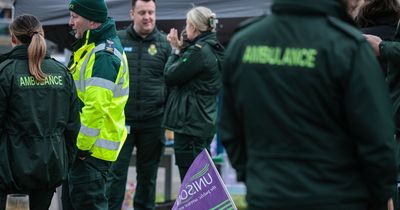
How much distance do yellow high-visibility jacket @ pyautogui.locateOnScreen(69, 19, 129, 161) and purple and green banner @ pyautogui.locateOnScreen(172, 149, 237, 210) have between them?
60 centimetres

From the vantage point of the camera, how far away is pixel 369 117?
Result: 3227mm

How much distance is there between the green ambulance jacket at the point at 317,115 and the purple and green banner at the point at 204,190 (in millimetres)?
2455

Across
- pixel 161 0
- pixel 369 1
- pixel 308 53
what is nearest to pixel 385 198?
pixel 308 53

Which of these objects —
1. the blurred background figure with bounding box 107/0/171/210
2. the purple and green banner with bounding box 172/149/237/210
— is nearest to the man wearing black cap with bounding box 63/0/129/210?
the purple and green banner with bounding box 172/149/237/210

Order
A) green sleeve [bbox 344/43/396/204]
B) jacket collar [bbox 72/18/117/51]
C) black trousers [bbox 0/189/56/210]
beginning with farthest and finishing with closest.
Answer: jacket collar [bbox 72/18/117/51]
black trousers [bbox 0/189/56/210]
green sleeve [bbox 344/43/396/204]

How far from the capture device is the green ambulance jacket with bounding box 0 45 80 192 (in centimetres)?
537

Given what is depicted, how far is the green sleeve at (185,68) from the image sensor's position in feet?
24.9

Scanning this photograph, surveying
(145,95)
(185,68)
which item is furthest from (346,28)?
(145,95)

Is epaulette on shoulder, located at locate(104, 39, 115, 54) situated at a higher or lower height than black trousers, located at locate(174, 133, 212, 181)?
higher

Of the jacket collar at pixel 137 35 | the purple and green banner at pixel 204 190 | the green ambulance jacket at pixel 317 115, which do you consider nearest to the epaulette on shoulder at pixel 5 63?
the purple and green banner at pixel 204 190

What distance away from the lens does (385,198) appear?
3338mm

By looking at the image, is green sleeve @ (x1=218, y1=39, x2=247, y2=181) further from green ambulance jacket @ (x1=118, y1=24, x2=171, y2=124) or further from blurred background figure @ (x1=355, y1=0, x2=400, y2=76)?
green ambulance jacket @ (x1=118, y1=24, x2=171, y2=124)

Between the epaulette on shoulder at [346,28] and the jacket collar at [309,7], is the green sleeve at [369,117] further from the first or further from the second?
the jacket collar at [309,7]

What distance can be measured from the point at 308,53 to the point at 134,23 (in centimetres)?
508
